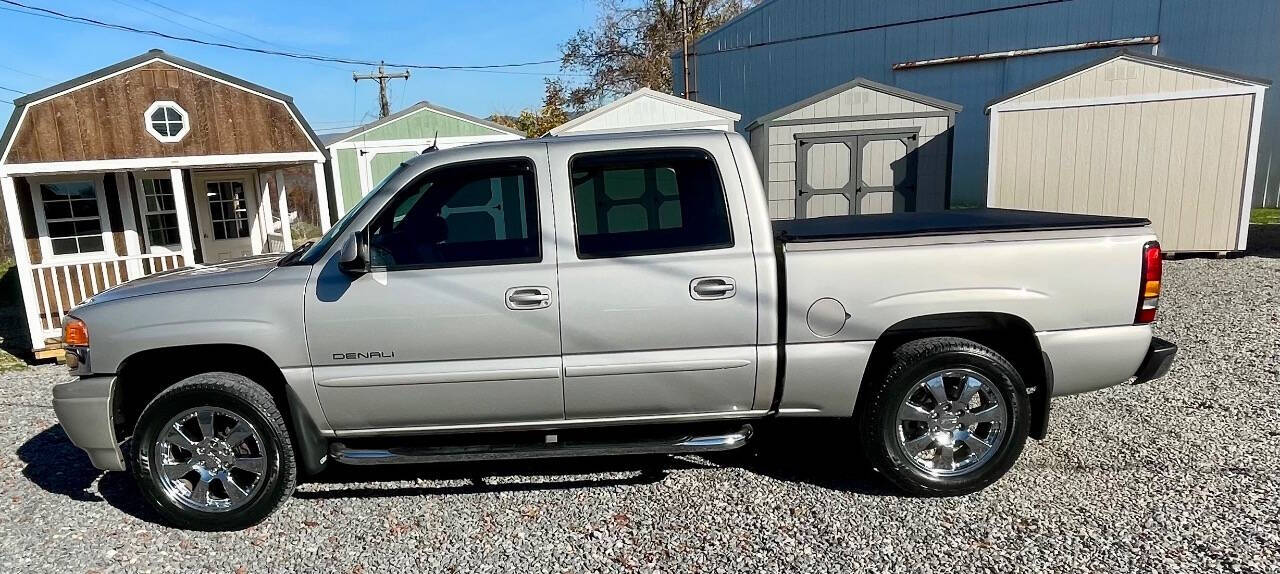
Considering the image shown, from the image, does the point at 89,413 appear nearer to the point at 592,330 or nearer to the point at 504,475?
the point at 504,475

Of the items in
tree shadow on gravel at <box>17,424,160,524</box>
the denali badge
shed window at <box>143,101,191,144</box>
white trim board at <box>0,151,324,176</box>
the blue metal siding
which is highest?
the blue metal siding

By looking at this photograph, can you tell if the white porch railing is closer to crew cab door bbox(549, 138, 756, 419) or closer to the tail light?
crew cab door bbox(549, 138, 756, 419)

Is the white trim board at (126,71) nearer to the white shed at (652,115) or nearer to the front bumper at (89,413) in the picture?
the white shed at (652,115)

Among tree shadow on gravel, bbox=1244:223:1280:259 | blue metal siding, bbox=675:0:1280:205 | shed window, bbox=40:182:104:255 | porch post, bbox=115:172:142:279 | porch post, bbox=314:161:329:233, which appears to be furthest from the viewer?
blue metal siding, bbox=675:0:1280:205

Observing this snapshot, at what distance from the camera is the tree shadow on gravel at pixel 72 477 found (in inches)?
146

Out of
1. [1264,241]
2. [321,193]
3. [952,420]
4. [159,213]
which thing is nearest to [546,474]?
[952,420]

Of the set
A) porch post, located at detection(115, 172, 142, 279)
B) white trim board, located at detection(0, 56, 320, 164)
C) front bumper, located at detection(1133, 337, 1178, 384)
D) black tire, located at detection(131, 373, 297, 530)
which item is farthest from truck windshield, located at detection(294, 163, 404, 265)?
porch post, located at detection(115, 172, 142, 279)

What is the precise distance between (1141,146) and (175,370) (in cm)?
1268

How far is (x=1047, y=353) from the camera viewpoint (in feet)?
10.9

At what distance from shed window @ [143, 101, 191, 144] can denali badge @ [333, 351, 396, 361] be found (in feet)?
20.5

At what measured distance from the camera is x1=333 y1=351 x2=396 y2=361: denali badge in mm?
3199

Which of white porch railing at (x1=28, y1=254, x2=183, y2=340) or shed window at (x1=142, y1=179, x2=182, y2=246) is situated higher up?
shed window at (x1=142, y1=179, x2=182, y2=246)

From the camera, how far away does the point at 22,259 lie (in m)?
7.17

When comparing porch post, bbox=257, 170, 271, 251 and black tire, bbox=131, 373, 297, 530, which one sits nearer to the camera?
black tire, bbox=131, 373, 297, 530
